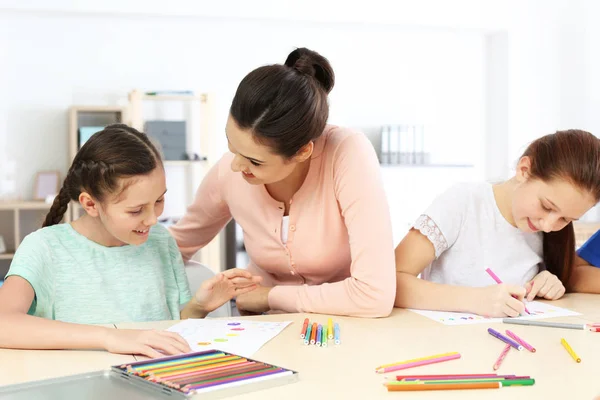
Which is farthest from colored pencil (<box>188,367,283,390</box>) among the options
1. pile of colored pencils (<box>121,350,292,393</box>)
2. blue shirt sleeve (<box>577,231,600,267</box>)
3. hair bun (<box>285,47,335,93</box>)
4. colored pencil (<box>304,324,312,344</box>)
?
blue shirt sleeve (<box>577,231,600,267</box>)

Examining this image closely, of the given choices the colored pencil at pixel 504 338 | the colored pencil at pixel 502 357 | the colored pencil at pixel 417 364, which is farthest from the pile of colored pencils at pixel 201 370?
the colored pencil at pixel 504 338

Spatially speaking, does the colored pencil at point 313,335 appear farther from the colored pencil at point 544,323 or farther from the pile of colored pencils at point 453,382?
the colored pencil at point 544,323

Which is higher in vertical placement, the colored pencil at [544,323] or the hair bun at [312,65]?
the hair bun at [312,65]

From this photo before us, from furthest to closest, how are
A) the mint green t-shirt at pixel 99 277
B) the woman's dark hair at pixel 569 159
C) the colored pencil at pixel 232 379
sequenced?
the woman's dark hair at pixel 569 159
the mint green t-shirt at pixel 99 277
the colored pencil at pixel 232 379

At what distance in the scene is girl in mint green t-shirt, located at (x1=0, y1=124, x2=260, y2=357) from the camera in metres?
1.62

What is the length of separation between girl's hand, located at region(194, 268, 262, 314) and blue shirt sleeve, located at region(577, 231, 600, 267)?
3.18 ft

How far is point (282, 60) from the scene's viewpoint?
19.7 feet

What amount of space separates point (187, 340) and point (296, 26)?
4874 mm

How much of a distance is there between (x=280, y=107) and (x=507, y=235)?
73 centimetres

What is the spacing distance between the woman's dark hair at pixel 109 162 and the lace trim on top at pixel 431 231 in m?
0.66

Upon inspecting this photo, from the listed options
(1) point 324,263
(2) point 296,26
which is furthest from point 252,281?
(2) point 296,26

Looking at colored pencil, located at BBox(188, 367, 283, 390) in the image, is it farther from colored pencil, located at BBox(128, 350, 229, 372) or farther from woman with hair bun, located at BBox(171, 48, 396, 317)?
woman with hair bun, located at BBox(171, 48, 396, 317)

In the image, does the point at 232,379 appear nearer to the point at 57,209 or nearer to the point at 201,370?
the point at 201,370

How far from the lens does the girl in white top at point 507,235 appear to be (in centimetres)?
168
